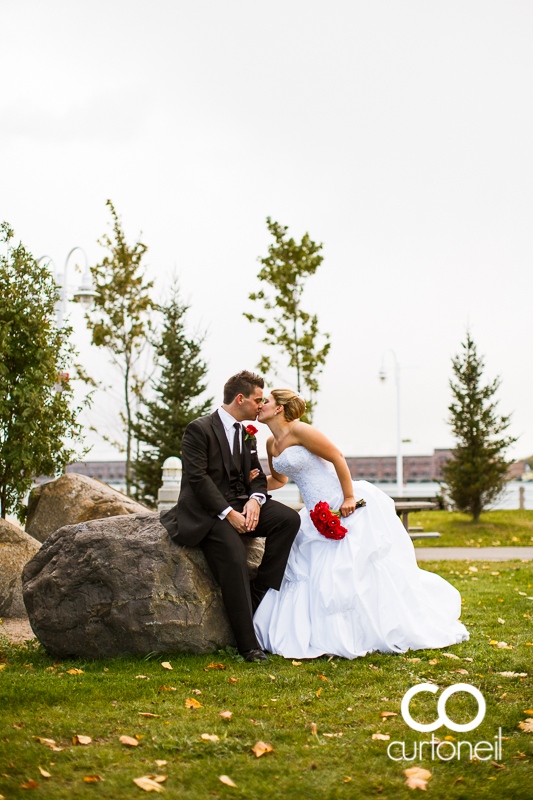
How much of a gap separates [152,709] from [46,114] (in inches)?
371

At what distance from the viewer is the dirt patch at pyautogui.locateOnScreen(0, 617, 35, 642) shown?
653 cm

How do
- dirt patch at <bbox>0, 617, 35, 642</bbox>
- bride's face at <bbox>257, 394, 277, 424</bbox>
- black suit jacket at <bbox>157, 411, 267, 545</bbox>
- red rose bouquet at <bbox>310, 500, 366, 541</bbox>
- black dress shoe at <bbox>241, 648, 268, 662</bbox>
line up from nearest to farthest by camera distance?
black dress shoe at <bbox>241, 648, 268, 662</bbox> → black suit jacket at <bbox>157, 411, 267, 545</bbox> → red rose bouquet at <bbox>310, 500, 366, 541</bbox> → bride's face at <bbox>257, 394, 277, 424</bbox> → dirt patch at <bbox>0, 617, 35, 642</bbox>

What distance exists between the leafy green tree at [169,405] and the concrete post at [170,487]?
16.6 ft

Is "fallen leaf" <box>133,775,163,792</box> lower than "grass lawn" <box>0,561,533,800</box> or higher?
higher

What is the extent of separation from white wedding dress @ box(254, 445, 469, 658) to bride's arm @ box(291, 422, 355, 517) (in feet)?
0.30

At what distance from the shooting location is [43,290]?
31.4 feet

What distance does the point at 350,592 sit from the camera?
545 centimetres

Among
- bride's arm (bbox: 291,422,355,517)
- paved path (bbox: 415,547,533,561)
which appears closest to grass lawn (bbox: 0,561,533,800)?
bride's arm (bbox: 291,422,355,517)

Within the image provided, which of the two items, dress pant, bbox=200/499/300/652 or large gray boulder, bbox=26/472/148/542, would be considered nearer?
dress pant, bbox=200/499/300/652

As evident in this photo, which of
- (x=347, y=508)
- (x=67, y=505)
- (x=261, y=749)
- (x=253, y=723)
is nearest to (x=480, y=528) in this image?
(x=67, y=505)

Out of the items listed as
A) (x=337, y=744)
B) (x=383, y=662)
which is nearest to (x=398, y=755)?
(x=337, y=744)

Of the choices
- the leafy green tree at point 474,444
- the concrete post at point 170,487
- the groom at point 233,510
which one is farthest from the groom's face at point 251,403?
the leafy green tree at point 474,444

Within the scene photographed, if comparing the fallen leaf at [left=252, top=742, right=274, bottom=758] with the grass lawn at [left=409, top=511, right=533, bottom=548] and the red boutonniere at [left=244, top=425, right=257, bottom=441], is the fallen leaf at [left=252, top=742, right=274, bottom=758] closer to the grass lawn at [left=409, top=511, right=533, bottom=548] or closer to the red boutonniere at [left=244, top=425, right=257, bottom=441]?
the red boutonniere at [left=244, top=425, right=257, bottom=441]

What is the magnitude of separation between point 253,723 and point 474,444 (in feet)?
56.0
